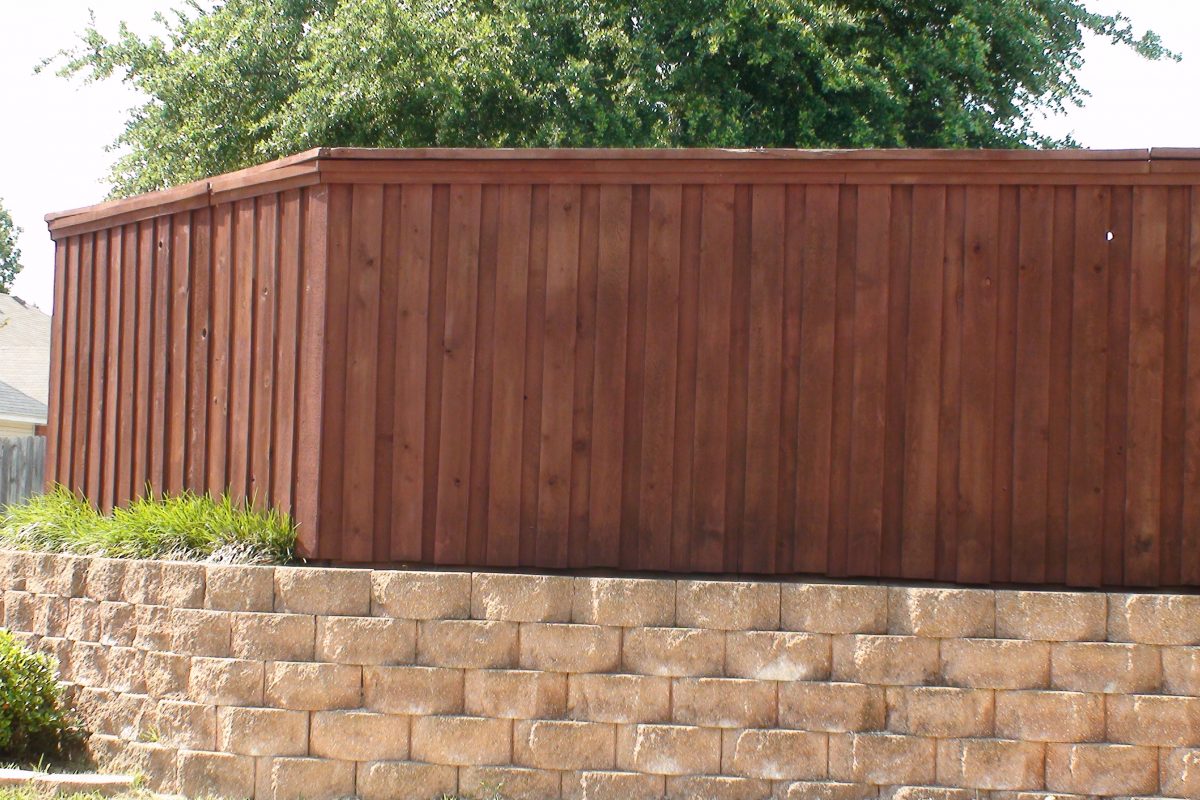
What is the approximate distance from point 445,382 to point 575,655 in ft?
4.98

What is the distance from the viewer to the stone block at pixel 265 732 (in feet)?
19.3

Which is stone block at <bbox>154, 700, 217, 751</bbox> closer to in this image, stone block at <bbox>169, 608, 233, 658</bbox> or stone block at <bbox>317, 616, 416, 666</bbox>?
stone block at <bbox>169, 608, 233, 658</bbox>

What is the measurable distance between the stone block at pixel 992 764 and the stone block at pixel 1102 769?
7 cm

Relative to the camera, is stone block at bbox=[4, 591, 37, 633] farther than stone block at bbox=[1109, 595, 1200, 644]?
Yes

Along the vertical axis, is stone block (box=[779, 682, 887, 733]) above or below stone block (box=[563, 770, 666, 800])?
above

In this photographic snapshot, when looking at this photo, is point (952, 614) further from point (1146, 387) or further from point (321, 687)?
point (321, 687)

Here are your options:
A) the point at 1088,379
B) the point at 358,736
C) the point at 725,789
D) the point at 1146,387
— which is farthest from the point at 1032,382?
the point at 358,736

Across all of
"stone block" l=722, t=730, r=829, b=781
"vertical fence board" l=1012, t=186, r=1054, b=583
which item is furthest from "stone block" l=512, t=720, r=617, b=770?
"vertical fence board" l=1012, t=186, r=1054, b=583

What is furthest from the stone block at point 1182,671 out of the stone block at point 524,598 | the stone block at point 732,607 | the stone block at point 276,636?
the stone block at point 276,636

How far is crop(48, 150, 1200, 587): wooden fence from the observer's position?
598 cm

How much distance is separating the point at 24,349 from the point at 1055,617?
2465 cm

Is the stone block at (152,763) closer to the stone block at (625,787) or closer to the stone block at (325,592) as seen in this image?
the stone block at (325,592)

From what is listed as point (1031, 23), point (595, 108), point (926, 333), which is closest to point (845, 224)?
point (926, 333)

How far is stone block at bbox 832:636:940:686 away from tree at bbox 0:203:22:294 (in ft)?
171
